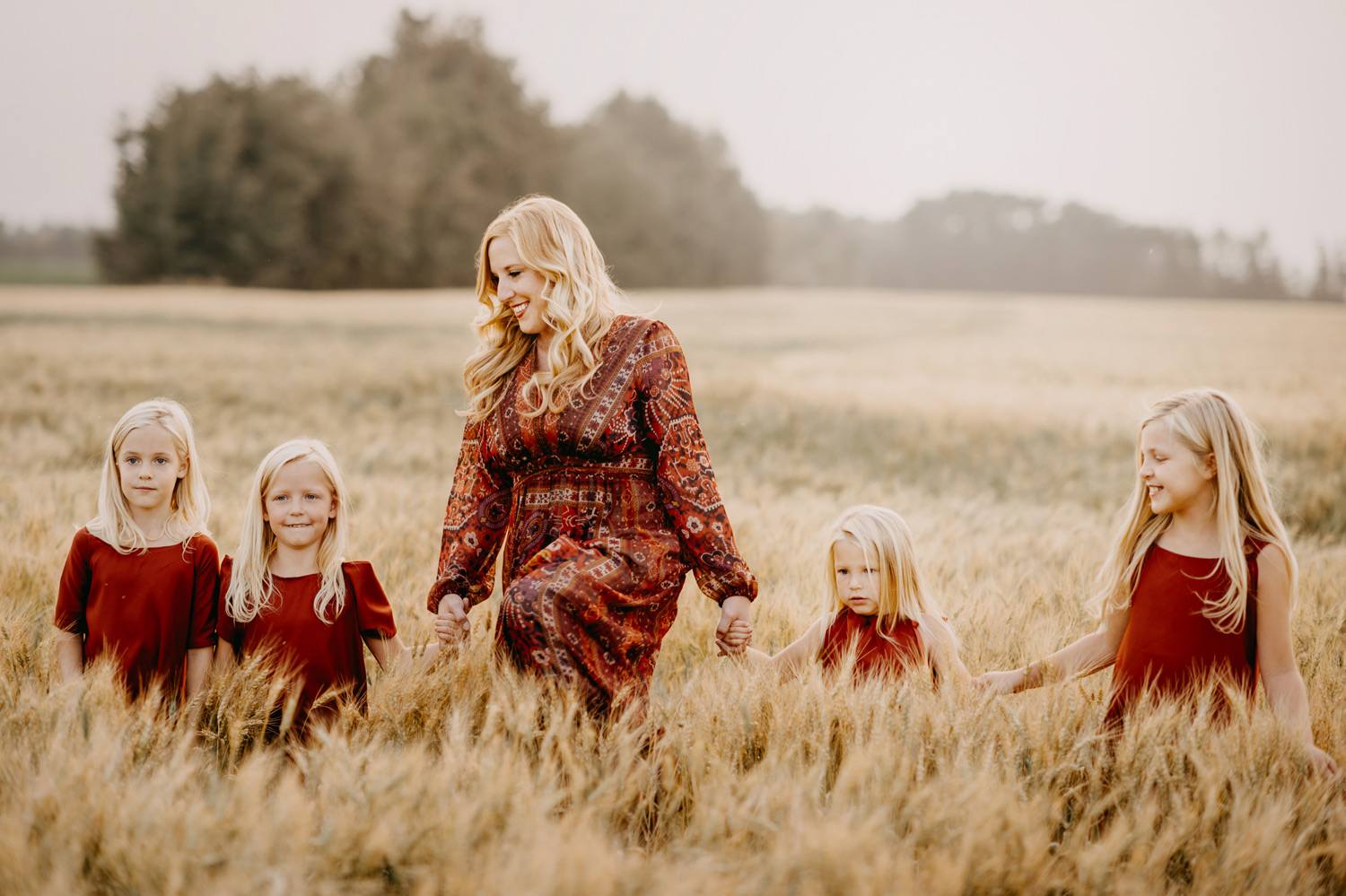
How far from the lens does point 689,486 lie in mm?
2428

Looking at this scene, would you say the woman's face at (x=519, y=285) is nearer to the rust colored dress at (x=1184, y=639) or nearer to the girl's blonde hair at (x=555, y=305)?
the girl's blonde hair at (x=555, y=305)

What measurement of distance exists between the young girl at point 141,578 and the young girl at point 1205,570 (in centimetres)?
200

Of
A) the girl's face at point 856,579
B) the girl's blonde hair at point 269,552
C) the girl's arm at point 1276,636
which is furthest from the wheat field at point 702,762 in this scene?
the girl's face at point 856,579

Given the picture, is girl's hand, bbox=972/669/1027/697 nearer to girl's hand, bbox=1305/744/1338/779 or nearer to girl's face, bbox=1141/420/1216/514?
girl's face, bbox=1141/420/1216/514

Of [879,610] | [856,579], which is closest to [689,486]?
[856,579]

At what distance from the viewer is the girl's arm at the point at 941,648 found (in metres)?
2.50

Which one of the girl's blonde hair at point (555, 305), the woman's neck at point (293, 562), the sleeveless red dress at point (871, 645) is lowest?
the sleeveless red dress at point (871, 645)

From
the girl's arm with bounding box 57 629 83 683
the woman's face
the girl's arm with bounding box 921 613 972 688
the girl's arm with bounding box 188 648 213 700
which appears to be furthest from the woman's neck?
the girl's arm with bounding box 921 613 972 688

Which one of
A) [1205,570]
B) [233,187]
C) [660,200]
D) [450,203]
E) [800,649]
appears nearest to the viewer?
[1205,570]

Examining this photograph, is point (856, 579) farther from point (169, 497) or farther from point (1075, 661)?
point (169, 497)

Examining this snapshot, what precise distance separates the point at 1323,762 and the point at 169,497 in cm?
276

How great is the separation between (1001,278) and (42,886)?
76.4 meters

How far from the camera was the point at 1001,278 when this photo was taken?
235 ft

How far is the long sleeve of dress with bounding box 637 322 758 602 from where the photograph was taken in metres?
2.41
